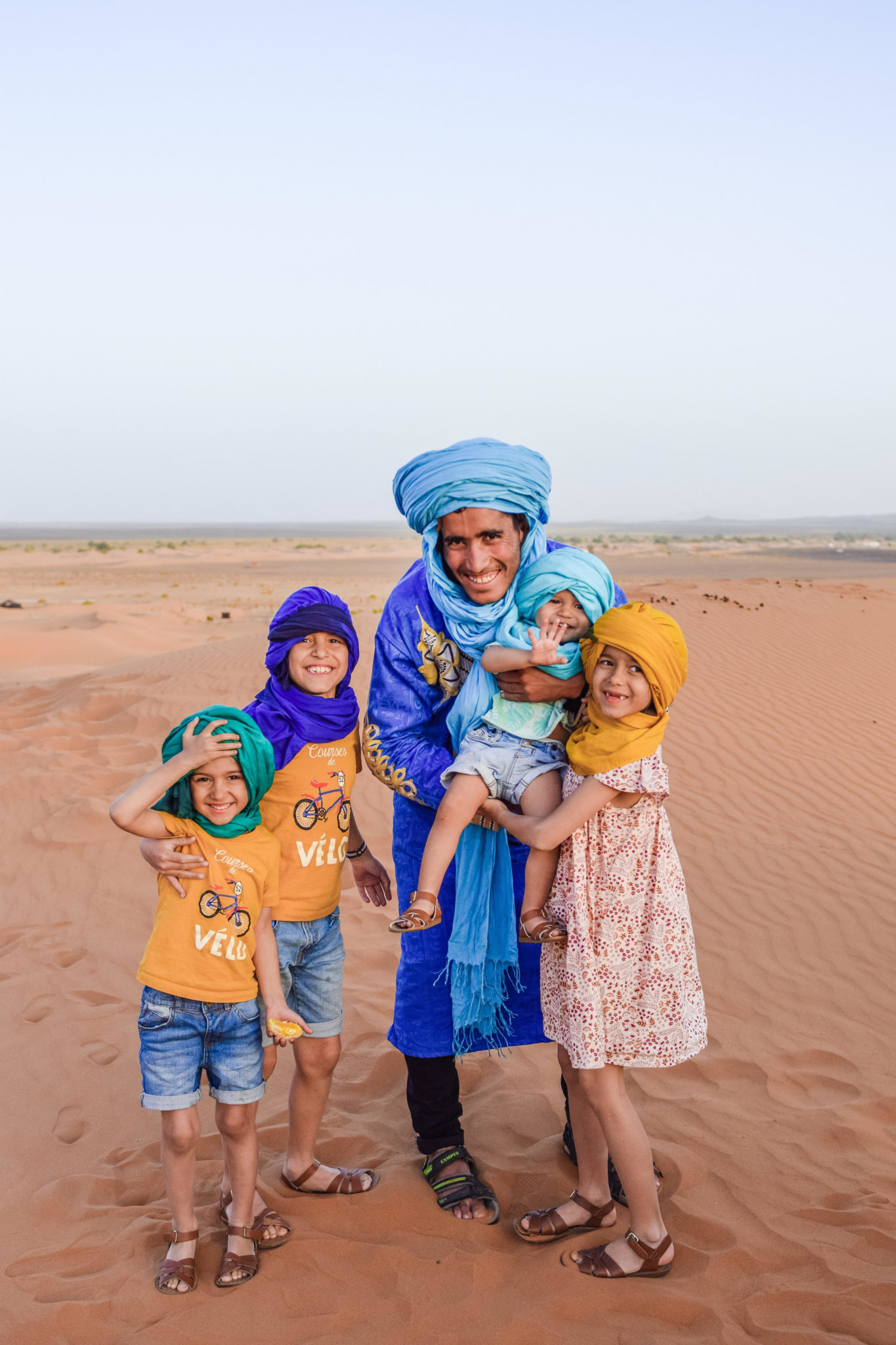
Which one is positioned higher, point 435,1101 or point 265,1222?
point 435,1101

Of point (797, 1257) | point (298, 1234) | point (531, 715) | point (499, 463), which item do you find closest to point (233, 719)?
point (531, 715)

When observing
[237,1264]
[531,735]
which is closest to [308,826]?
[531,735]

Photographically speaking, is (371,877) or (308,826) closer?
(308,826)

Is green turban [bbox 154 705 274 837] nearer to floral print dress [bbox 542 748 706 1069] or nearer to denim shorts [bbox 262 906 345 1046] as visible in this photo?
denim shorts [bbox 262 906 345 1046]

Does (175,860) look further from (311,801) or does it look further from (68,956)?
(68,956)

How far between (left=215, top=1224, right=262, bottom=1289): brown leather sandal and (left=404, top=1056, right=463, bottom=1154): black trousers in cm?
67

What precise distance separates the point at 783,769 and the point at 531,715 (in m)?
6.12

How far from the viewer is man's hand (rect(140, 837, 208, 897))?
264 cm

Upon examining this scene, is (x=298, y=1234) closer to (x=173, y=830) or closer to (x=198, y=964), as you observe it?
(x=198, y=964)

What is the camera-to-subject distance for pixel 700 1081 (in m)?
4.07

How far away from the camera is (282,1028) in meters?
2.61

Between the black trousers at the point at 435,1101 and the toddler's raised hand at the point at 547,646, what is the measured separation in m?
1.42

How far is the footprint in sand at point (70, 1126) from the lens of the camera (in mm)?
3598

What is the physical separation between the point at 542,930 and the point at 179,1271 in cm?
140
